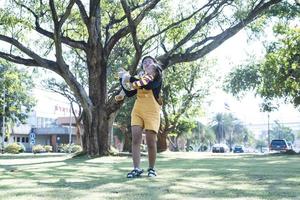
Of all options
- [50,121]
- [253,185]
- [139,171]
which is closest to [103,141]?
[139,171]

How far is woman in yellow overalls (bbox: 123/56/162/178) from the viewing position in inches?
249

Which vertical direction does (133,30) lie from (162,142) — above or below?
above

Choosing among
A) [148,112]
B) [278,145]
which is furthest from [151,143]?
[278,145]

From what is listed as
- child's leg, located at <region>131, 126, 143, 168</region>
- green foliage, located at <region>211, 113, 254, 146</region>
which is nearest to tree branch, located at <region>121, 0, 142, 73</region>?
child's leg, located at <region>131, 126, 143, 168</region>

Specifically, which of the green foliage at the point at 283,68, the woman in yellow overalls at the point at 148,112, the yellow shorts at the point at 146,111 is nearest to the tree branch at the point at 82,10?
the woman in yellow overalls at the point at 148,112

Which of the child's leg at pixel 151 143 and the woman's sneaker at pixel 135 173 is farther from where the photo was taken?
the child's leg at pixel 151 143

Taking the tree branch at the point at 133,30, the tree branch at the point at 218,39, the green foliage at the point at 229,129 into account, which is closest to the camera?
the tree branch at the point at 133,30

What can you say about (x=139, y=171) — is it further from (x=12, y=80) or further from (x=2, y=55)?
(x=12, y=80)

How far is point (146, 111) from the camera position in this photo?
20.9ft

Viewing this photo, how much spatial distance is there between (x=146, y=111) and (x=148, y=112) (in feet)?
0.10

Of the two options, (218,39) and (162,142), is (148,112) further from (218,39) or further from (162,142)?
(162,142)

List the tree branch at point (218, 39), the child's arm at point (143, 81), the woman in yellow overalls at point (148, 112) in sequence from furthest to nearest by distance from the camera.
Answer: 1. the tree branch at point (218, 39)
2. the woman in yellow overalls at point (148, 112)
3. the child's arm at point (143, 81)

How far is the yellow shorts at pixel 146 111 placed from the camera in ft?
20.9

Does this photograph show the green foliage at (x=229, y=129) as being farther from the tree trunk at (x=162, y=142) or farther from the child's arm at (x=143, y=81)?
the child's arm at (x=143, y=81)
